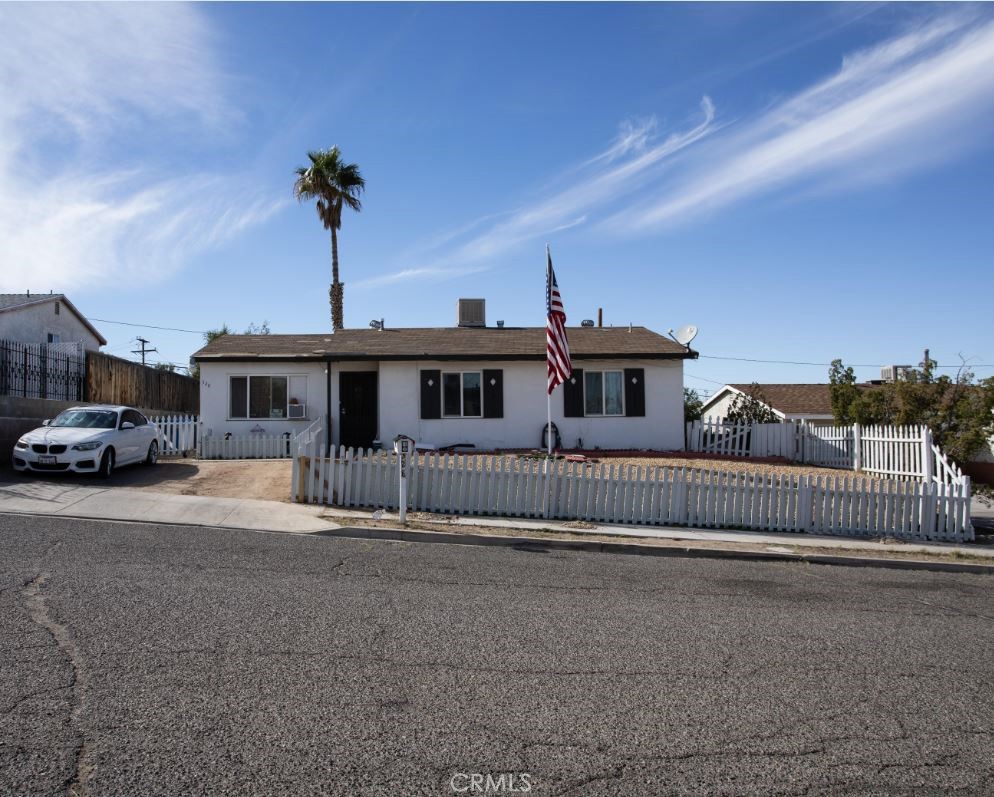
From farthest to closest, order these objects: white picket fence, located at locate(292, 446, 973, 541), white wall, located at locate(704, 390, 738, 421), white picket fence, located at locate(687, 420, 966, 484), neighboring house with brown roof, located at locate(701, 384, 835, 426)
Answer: white wall, located at locate(704, 390, 738, 421), neighboring house with brown roof, located at locate(701, 384, 835, 426), white picket fence, located at locate(687, 420, 966, 484), white picket fence, located at locate(292, 446, 973, 541)

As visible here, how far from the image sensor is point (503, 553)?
919 cm

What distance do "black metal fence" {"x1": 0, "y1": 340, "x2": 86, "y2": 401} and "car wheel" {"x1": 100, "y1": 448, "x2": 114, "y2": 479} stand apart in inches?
224

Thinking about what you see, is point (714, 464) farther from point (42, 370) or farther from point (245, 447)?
point (42, 370)

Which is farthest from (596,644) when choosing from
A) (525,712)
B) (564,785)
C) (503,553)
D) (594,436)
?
(594,436)

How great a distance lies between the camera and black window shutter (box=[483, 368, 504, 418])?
19.7m

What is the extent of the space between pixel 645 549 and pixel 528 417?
10.2m

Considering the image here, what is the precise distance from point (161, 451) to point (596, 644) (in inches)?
623

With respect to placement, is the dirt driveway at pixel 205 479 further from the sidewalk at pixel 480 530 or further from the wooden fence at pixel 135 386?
the wooden fence at pixel 135 386

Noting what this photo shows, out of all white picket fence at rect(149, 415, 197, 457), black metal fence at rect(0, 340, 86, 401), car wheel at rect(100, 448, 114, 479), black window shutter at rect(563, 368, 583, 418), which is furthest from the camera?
black window shutter at rect(563, 368, 583, 418)

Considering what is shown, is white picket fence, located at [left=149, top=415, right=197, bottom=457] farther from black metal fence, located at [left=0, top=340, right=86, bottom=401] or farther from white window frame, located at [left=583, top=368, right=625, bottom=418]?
white window frame, located at [left=583, top=368, right=625, bottom=418]

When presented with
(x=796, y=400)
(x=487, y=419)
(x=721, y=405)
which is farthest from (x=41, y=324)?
(x=796, y=400)

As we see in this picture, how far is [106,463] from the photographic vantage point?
13625 mm

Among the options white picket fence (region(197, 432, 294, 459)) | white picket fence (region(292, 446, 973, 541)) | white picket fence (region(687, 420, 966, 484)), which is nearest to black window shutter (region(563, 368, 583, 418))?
white picket fence (region(687, 420, 966, 484))

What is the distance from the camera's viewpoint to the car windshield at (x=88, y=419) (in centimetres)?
1417
